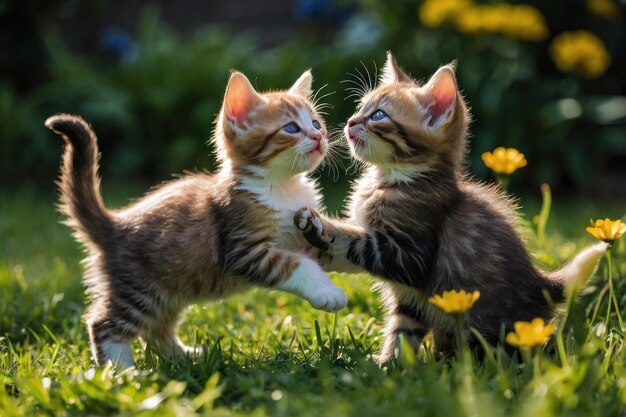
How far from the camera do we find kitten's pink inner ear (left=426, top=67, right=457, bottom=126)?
319 centimetres

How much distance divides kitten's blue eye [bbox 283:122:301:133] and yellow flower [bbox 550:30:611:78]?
4.48 meters

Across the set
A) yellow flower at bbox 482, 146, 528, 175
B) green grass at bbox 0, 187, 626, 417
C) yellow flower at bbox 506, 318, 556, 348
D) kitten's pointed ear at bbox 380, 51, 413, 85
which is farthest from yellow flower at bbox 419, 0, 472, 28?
yellow flower at bbox 506, 318, 556, 348

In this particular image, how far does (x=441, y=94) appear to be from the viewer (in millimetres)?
3227

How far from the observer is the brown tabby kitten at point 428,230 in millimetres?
3020

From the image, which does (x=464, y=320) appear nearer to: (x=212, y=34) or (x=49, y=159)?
(x=49, y=159)

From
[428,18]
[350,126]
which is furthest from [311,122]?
[428,18]

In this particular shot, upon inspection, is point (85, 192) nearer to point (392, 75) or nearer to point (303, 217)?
point (303, 217)

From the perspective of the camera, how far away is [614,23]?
7809 millimetres

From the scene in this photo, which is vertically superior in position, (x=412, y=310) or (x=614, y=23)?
(x=412, y=310)

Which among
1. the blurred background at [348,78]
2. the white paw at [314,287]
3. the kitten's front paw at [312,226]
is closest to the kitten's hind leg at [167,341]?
the white paw at [314,287]

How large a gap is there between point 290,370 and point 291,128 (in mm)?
1038

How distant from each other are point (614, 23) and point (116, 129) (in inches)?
196

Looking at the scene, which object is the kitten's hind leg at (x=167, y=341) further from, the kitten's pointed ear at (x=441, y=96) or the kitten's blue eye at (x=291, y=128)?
the kitten's pointed ear at (x=441, y=96)

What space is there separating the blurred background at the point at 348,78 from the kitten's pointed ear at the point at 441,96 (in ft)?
10.6
